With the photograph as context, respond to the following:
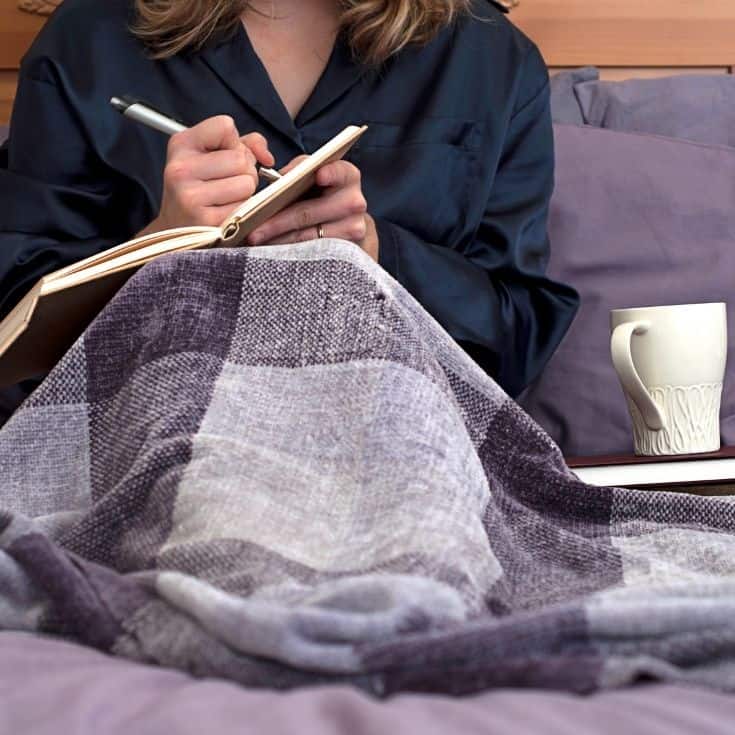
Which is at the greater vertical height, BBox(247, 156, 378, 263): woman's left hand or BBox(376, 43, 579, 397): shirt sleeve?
BBox(247, 156, 378, 263): woman's left hand

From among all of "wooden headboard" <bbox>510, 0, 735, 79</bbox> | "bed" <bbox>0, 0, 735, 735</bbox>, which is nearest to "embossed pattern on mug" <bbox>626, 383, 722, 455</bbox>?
"bed" <bbox>0, 0, 735, 735</bbox>

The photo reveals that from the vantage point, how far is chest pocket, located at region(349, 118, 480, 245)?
4.44ft

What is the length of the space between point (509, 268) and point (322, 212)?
400mm

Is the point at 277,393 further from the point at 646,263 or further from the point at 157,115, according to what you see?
the point at 646,263

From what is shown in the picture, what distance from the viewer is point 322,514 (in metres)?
0.66

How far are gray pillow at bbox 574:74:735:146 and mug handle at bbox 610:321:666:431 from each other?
22.3 inches

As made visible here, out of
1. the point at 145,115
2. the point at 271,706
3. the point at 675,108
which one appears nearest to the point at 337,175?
the point at 145,115

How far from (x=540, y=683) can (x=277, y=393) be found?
1.00ft

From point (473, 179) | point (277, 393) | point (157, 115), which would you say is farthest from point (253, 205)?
point (473, 179)

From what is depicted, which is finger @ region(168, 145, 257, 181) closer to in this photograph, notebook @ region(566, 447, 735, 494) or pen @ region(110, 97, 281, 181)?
pen @ region(110, 97, 281, 181)

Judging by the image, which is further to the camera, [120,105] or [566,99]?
[566,99]

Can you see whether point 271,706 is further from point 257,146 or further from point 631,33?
point 631,33

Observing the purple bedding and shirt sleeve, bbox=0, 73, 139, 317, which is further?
shirt sleeve, bbox=0, 73, 139, 317

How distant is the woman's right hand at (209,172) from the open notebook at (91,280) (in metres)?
0.10
